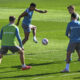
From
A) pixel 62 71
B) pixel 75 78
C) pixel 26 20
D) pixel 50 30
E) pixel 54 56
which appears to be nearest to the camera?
pixel 75 78

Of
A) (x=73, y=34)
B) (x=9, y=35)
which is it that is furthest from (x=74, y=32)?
(x=9, y=35)

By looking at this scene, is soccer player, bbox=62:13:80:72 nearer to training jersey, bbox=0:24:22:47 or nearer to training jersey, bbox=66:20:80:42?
training jersey, bbox=66:20:80:42

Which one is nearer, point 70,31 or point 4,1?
point 70,31

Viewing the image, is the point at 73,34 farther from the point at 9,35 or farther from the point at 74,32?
the point at 9,35

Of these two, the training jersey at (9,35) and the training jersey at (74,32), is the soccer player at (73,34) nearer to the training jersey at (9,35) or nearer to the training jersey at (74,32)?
the training jersey at (74,32)

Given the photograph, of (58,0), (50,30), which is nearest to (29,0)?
(58,0)

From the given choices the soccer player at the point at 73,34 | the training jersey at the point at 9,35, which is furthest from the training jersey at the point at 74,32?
the training jersey at the point at 9,35

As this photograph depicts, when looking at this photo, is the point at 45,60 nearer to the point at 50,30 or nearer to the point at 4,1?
the point at 50,30

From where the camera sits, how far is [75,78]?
13.7m

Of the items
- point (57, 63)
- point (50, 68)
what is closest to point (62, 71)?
point (50, 68)

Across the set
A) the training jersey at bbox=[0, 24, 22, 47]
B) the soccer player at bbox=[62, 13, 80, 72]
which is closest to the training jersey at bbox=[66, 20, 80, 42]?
the soccer player at bbox=[62, 13, 80, 72]

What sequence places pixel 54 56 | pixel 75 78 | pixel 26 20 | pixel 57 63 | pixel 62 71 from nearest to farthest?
pixel 75 78
pixel 62 71
pixel 57 63
pixel 54 56
pixel 26 20

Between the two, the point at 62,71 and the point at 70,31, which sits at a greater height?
the point at 70,31

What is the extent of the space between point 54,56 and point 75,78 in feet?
16.2
